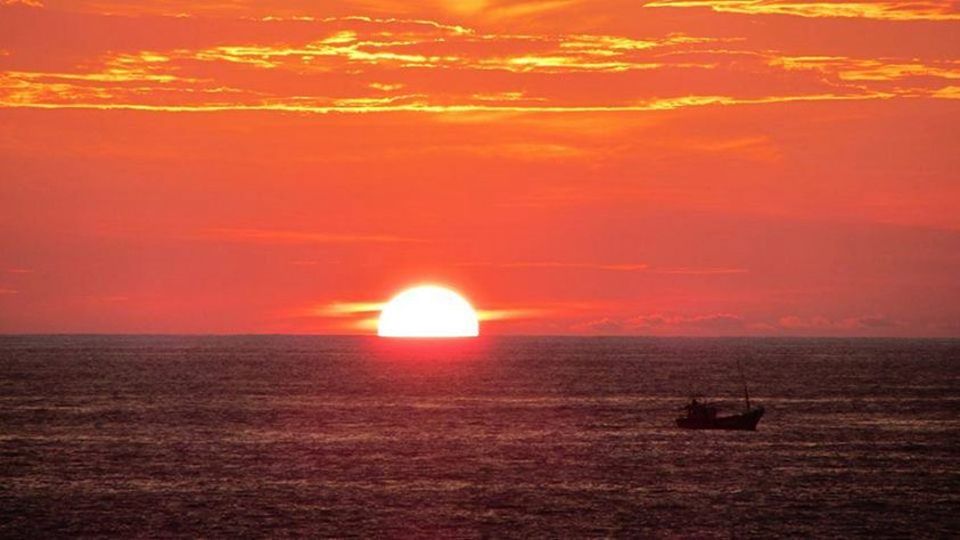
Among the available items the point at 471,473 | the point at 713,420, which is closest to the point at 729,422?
the point at 713,420

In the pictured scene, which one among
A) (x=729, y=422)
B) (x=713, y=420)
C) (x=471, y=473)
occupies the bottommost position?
(x=471, y=473)

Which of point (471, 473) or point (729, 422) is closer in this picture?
point (471, 473)

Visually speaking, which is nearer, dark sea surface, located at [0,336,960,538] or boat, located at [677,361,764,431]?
dark sea surface, located at [0,336,960,538]

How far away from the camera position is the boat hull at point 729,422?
132 meters

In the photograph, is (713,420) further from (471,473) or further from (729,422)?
(471,473)

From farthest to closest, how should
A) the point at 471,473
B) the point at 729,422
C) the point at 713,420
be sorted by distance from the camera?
the point at 729,422 < the point at 713,420 < the point at 471,473

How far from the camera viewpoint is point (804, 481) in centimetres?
9656

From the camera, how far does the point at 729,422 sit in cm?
13262

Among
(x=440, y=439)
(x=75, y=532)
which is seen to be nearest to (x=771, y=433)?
(x=440, y=439)

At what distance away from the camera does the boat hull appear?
132m

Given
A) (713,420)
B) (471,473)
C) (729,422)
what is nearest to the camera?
(471,473)

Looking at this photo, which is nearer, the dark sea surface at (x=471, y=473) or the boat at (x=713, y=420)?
the dark sea surface at (x=471, y=473)

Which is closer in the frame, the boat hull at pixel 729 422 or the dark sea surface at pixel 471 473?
the dark sea surface at pixel 471 473

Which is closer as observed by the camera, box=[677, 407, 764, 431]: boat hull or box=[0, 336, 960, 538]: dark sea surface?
box=[0, 336, 960, 538]: dark sea surface
